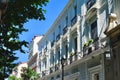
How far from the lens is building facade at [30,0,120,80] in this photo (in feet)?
67.6

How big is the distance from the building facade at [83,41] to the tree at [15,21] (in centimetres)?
756

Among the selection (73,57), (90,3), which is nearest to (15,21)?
(90,3)

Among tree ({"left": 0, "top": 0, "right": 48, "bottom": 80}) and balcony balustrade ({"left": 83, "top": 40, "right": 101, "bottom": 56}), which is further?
balcony balustrade ({"left": 83, "top": 40, "right": 101, "bottom": 56})

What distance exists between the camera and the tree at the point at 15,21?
1089 centimetres

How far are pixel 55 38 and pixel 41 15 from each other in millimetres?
26473

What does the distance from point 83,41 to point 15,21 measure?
1505cm

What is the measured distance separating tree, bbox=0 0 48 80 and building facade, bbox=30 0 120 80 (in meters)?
7.56

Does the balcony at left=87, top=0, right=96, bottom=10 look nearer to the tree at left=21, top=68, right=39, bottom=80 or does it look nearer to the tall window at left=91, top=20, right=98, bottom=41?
the tall window at left=91, top=20, right=98, bottom=41

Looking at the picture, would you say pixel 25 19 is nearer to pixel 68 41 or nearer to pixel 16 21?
pixel 16 21

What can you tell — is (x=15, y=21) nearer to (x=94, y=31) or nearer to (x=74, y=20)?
(x=94, y=31)

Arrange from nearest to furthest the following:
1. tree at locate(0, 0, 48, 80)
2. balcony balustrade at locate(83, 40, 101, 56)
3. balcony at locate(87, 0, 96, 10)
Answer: tree at locate(0, 0, 48, 80), balcony balustrade at locate(83, 40, 101, 56), balcony at locate(87, 0, 96, 10)

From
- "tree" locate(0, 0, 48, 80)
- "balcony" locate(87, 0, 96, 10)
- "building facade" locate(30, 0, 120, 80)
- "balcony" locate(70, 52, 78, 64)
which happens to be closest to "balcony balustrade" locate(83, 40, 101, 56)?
"building facade" locate(30, 0, 120, 80)

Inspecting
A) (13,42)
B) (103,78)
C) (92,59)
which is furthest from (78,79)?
(13,42)

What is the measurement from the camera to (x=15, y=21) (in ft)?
37.5
